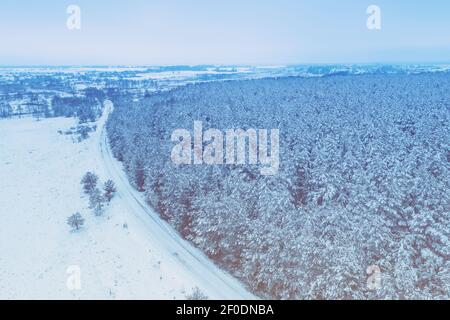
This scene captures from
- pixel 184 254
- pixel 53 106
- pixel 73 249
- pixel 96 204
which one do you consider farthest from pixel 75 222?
pixel 53 106

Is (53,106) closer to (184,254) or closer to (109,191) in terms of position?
(109,191)

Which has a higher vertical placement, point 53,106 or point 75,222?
point 53,106

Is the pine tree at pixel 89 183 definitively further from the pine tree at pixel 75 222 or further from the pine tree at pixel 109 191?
the pine tree at pixel 75 222

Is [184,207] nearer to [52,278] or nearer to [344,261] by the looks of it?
[52,278]

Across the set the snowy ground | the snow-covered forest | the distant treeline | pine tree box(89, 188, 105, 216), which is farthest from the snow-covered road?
the distant treeline

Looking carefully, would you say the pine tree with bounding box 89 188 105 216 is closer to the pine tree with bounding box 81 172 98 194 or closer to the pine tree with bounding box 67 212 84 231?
the pine tree with bounding box 67 212 84 231

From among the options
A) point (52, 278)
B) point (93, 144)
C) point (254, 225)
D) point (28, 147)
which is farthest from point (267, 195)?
point (28, 147)
